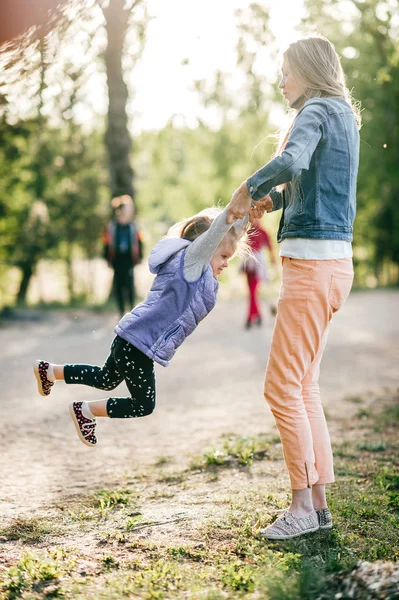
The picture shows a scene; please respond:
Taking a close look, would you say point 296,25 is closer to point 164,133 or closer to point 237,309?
point 237,309

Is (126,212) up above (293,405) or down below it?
above

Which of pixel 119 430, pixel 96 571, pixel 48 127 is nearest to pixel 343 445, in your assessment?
pixel 119 430

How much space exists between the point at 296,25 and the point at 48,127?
1276cm

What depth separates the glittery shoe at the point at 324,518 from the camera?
12.0ft

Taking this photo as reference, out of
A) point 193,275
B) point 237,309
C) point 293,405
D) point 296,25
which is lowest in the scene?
point 237,309

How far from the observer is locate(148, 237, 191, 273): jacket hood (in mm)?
3588

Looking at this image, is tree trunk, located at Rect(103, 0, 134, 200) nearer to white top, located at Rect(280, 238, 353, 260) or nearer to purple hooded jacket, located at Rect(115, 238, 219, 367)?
purple hooded jacket, located at Rect(115, 238, 219, 367)

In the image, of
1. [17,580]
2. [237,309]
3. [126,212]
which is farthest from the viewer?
[237,309]

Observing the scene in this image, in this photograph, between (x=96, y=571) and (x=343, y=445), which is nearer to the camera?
(x=96, y=571)

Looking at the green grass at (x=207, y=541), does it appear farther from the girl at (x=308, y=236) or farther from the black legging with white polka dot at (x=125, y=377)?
the black legging with white polka dot at (x=125, y=377)

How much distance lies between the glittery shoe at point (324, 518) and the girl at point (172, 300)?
102 cm

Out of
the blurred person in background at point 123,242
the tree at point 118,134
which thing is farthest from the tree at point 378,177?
the blurred person in background at point 123,242

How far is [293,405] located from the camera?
3.51 m

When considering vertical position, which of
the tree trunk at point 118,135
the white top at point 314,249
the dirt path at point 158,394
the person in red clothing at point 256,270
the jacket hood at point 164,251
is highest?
the tree trunk at point 118,135
